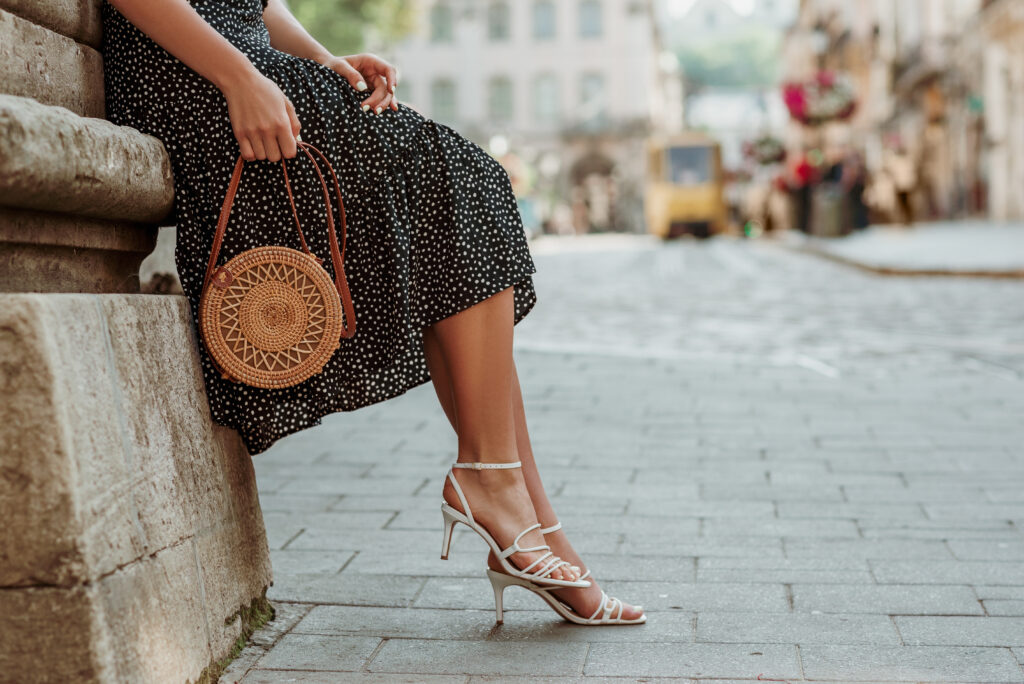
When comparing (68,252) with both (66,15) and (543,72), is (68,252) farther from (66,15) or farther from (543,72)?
(543,72)

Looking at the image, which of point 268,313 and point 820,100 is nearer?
point 268,313

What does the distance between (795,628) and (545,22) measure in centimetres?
6017

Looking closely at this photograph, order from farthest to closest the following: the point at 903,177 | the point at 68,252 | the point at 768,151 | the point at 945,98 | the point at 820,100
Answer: the point at 768,151, the point at 945,98, the point at 903,177, the point at 820,100, the point at 68,252

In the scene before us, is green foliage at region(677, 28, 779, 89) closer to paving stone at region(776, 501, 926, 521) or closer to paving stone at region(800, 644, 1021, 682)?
paving stone at region(776, 501, 926, 521)

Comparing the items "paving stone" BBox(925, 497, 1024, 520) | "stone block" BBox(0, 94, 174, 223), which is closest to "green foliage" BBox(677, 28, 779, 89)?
"paving stone" BBox(925, 497, 1024, 520)

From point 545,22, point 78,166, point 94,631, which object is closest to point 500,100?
point 545,22

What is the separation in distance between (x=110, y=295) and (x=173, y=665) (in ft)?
1.85

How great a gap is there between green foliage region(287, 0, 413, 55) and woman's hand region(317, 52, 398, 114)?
22.2 m

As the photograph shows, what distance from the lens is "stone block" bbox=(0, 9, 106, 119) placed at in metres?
2.08

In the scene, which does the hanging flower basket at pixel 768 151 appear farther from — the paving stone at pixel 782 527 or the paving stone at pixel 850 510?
the paving stone at pixel 782 527

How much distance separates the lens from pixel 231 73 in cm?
231

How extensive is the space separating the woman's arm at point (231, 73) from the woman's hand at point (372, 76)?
0.60 feet

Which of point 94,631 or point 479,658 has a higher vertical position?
point 94,631

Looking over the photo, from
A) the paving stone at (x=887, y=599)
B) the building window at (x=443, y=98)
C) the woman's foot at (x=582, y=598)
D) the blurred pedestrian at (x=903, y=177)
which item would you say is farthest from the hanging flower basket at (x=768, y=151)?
the woman's foot at (x=582, y=598)
